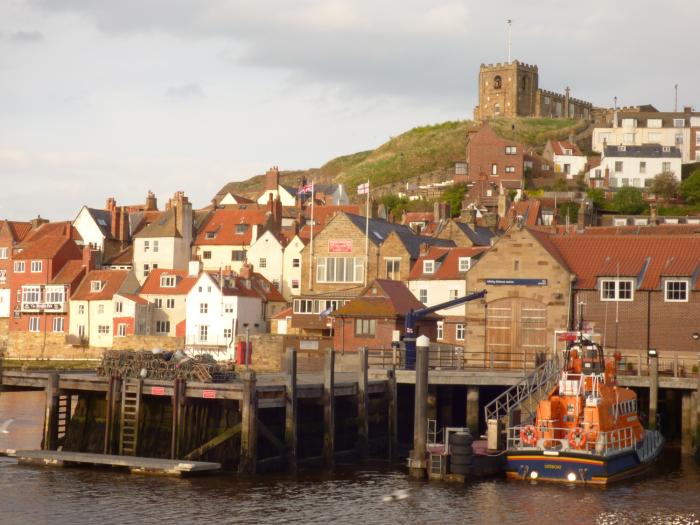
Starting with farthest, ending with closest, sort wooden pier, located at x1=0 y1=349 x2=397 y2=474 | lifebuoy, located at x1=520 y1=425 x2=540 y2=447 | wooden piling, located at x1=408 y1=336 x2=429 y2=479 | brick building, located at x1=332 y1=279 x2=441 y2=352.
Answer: brick building, located at x1=332 y1=279 x2=441 y2=352
wooden pier, located at x1=0 y1=349 x2=397 y2=474
lifebuoy, located at x1=520 y1=425 x2=540 y2=447
wooden piling, located at x1=408 y1=336 x2=429 y2=479

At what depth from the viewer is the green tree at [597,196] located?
11225 cm

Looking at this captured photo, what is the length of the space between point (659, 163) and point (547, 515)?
8878cm

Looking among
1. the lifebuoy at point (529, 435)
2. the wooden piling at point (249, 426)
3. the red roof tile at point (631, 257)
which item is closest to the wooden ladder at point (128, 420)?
the wooden piling at point (249, 426)

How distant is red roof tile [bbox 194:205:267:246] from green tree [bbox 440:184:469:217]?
72.4 ft

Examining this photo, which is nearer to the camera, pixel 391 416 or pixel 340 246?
pixel 391 416

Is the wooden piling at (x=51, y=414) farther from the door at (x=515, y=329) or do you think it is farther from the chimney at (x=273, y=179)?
the chimney at (x=273, y=179)

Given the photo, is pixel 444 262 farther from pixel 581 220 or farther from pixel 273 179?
pixel 273 179

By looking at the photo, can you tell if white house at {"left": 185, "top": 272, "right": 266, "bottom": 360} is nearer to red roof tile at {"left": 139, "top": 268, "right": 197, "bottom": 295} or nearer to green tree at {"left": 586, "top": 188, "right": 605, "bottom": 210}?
red roof tile at {"left": 139, "top": 268, "right": 197, "bottom": 295}

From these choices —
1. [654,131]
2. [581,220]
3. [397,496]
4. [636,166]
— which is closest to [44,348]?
[581,220]

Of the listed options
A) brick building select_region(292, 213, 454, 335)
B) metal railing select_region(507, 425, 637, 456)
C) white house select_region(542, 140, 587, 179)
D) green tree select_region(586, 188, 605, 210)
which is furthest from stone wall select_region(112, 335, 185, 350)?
metal railing select_region(507, 425, 637, 456)

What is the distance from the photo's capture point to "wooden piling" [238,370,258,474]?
4141cm

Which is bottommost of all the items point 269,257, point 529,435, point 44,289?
point 529,435

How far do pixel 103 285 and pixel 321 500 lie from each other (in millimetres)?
64280

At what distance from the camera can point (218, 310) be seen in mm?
92312
